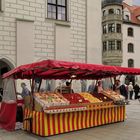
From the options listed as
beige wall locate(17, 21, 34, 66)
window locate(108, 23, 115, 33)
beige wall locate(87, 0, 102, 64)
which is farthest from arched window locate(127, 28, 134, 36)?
beige wall locate(17, 21, 34, 66)

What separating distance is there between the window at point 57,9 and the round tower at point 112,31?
1043 inches

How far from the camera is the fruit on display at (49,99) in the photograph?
36.5ft

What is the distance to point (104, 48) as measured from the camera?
50.4m

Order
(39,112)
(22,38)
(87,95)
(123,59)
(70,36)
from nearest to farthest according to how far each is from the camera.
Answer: (39,112) → (87,95) → (22,38) → (70,36) → (123,59)

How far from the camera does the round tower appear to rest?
161ft

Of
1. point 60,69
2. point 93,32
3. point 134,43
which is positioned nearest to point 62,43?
point 93,32

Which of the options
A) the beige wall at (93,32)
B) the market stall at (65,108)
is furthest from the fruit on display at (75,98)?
the beige wall at (93,32)

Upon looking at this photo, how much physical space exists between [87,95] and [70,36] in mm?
9979

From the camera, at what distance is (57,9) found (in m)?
22.7

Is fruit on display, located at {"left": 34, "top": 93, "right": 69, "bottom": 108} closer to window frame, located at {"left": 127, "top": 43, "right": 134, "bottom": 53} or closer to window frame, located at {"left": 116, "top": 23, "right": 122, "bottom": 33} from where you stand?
window frame, located at {"left": 116, "top": 23, "right": 122, "bottom": 33}

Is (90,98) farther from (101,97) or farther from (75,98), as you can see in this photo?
(101,97)

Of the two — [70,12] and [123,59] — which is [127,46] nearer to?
[123,59]

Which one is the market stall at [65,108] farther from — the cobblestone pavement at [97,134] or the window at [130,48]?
the window at [130,48]

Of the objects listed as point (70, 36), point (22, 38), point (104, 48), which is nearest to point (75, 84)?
point (70, 36)
